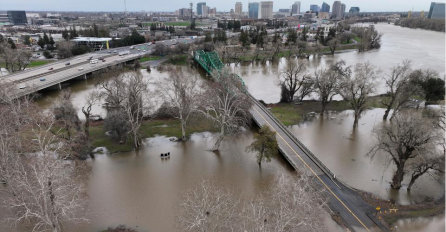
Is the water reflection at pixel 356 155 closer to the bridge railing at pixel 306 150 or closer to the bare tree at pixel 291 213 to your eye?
the bridge railing at pixel 306 150

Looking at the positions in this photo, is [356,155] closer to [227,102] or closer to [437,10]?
[227,102]

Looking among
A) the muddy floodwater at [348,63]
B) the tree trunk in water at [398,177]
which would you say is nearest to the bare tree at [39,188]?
the tree trunk in water at [398,177]

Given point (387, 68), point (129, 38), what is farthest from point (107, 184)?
point (129, 38)

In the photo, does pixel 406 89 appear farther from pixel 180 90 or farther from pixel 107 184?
pixel 107 184

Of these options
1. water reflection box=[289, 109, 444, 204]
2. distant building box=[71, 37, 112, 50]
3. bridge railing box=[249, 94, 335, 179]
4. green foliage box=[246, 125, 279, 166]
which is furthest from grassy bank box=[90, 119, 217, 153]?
distant building box=[71, 37, 112, 50]

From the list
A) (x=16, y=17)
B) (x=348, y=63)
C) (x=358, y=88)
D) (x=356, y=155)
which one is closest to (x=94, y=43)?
(x=348, y=63)

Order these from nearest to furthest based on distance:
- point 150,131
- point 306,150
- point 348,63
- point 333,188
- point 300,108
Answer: point 333,188, point 306,150, point 150,131, point 300,108, point 348,63
